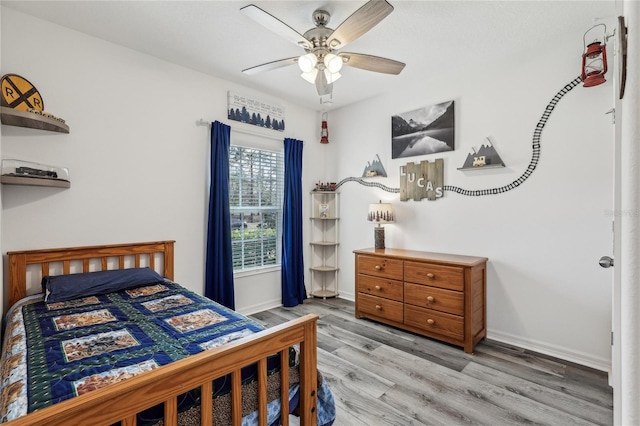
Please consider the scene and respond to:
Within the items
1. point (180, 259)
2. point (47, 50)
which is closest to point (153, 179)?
point (180, 259)

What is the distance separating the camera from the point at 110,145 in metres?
2.61

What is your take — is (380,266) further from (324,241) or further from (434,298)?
(324,241)

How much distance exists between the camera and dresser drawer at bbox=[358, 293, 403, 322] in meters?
3.06

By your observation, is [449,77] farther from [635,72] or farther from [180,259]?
[180,259]

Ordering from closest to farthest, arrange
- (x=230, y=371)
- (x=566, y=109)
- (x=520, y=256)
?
(x=230, y=371)
(x=566, y=109)
(x=520, y=256)

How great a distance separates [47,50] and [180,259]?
6.49 ft

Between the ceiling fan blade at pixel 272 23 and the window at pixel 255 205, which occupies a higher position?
the ceiling fan blade at pixel 272 23

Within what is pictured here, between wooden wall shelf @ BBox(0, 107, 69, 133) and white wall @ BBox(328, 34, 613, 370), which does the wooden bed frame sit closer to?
wooden wall shelf @ BBox(0, 107, 69, 133)

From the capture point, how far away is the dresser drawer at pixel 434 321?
2.64 m

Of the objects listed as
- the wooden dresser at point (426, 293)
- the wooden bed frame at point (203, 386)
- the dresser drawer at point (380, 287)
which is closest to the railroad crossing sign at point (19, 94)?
the wooden bed frame at point (203, 386)

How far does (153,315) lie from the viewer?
178 cm

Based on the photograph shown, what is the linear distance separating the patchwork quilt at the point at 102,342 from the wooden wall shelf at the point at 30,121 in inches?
48.1

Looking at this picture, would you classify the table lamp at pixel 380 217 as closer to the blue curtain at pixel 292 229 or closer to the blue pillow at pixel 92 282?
the blue curtain at pixel 292 229

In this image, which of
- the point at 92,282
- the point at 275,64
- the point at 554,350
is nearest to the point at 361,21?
the point at 275,64
